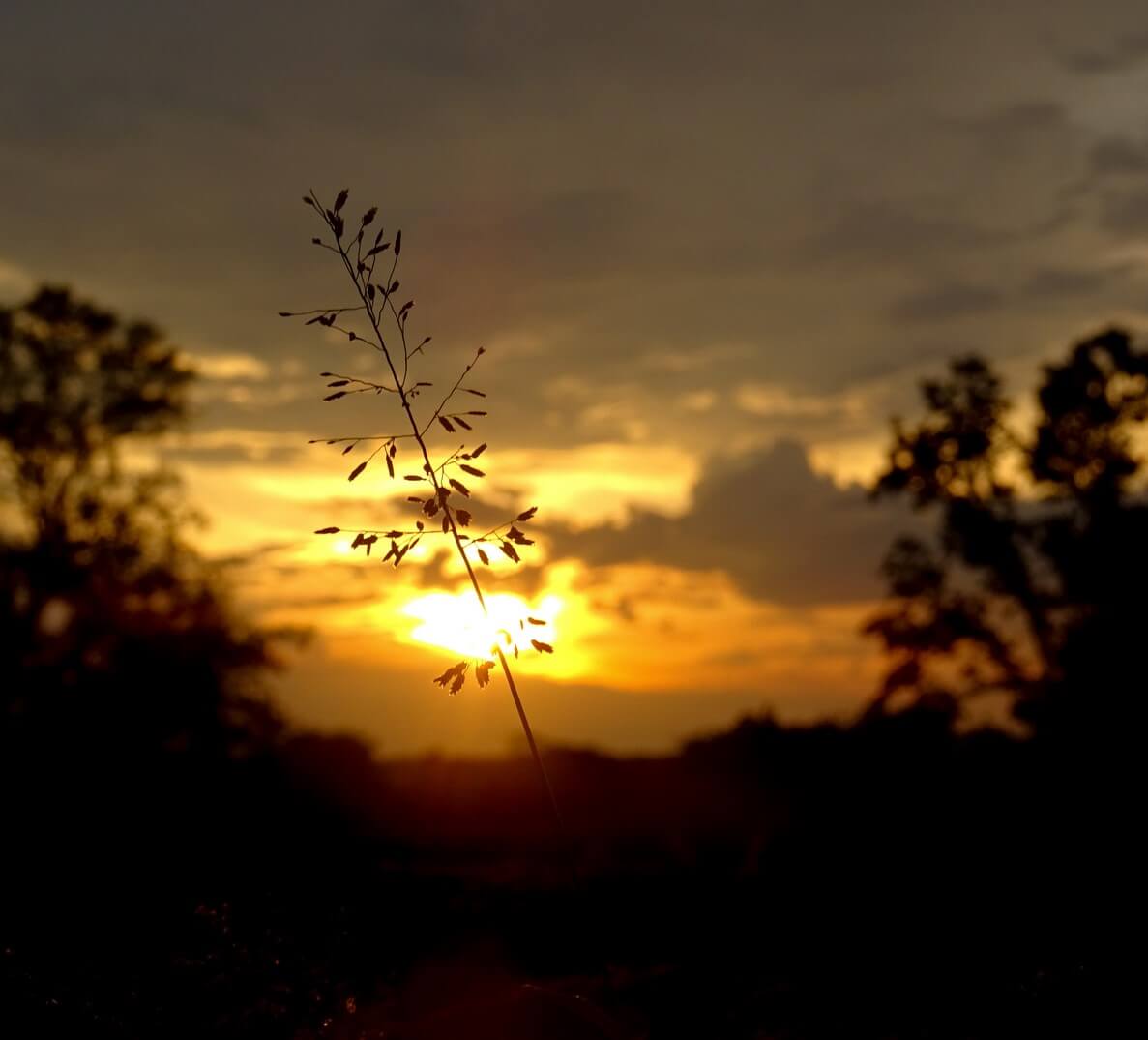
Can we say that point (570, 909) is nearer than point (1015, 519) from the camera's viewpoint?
Yes

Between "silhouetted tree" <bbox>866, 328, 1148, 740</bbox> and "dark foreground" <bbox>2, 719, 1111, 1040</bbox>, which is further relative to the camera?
"silhouetted tree" <bbox>866, 328, 1148, 740</bbox>

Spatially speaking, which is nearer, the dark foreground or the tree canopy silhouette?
the dark foreground

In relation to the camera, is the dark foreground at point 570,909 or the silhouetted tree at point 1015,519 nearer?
the dark foreground at point 570,909

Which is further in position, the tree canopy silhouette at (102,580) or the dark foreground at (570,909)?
the tree canopy silhouette at (102,580)

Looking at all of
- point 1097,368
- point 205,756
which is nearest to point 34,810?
point 205,756

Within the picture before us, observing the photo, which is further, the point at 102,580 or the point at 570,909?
the point at 102,580

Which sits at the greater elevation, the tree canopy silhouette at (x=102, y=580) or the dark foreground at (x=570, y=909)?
the tree canopy silhouette at (x=102, y=580)

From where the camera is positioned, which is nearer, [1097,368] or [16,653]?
[16,653]

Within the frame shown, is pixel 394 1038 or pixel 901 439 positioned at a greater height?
pixel 901 439

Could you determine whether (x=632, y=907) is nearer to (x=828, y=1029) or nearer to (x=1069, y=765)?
(x=828, y=1029)

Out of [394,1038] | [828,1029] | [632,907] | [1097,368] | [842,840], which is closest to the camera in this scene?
[394,1038]

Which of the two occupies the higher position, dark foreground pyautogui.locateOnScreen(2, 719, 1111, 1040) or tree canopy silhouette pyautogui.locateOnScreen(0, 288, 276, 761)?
tree canopy silhouette pyautogui.locateOnScreen(0, 288, 276, 761)
